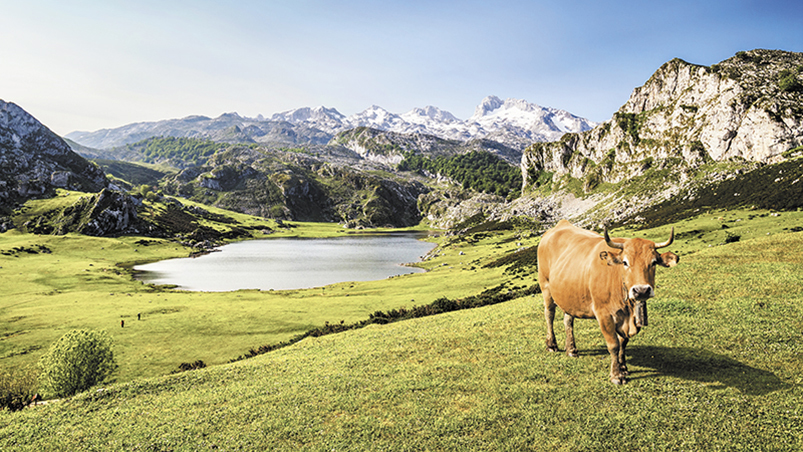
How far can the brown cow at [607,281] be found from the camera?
9.42 meters

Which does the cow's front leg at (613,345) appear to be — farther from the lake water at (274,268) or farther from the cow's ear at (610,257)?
the lake water at (274,268)

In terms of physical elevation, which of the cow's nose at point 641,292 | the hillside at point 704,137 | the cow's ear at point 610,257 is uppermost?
the hillside at point 704,137

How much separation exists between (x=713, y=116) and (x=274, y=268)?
187 metres

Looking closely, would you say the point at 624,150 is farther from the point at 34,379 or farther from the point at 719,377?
the point at 34,379

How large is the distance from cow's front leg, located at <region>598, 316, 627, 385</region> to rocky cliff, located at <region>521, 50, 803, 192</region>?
493 ft

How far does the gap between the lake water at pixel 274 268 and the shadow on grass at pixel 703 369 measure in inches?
3587

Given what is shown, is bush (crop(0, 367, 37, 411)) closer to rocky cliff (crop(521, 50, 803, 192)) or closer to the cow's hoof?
the cow's hoof

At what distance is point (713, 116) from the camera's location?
140125 millimetres

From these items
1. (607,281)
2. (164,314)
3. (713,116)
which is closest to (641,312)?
(607,281)

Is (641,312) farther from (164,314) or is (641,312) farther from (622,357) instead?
(164,314)

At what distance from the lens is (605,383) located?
38.0 ft

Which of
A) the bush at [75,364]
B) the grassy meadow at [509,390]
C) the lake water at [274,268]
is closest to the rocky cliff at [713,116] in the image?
the lake water at [274,268]

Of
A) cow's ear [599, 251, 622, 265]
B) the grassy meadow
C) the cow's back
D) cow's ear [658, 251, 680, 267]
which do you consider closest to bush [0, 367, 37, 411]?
the grassy meadow

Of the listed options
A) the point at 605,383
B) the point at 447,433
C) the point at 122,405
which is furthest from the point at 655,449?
the point at 122,405
